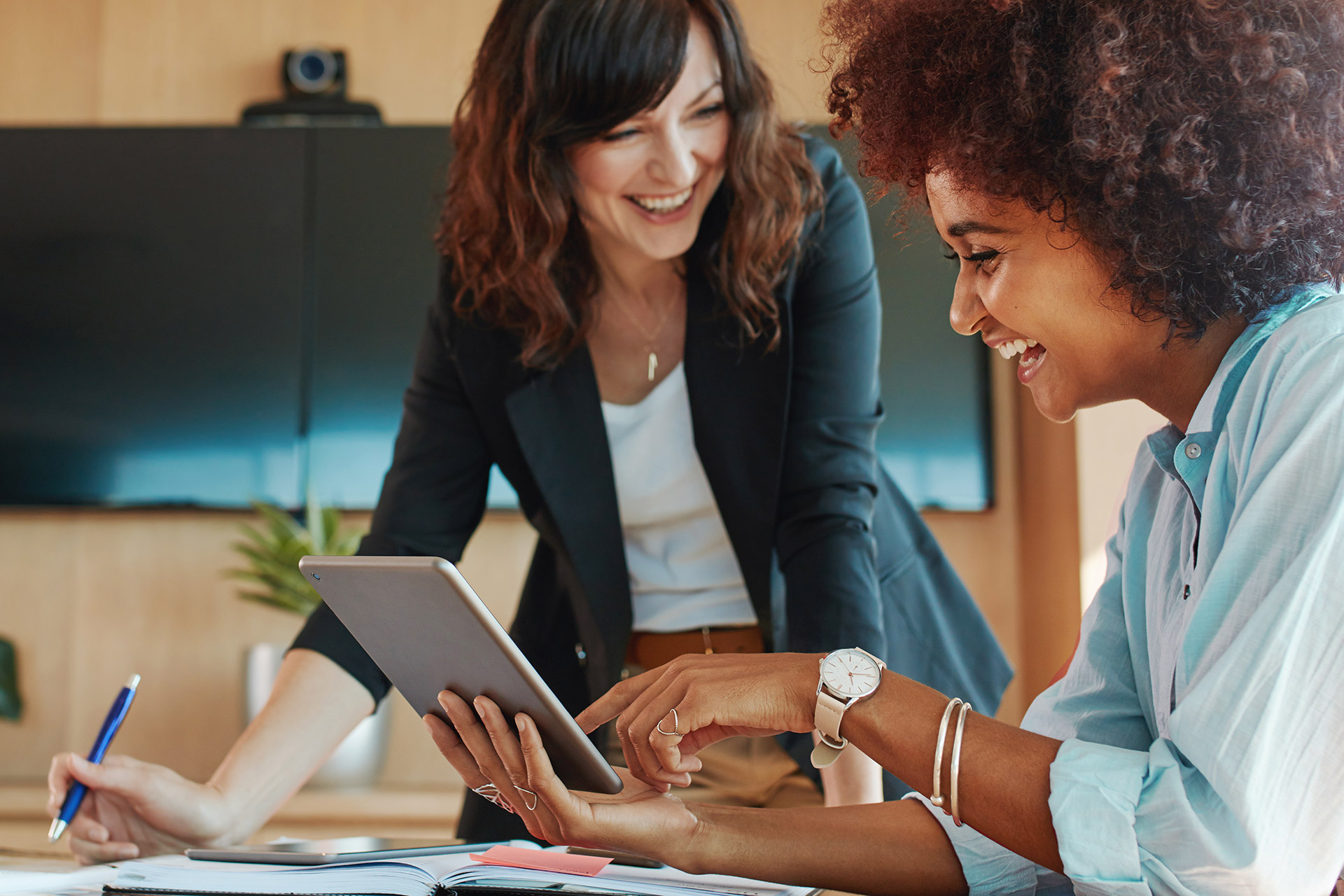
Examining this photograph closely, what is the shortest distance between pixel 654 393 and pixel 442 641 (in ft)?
2.12

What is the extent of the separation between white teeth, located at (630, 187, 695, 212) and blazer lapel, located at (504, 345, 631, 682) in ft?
0.60

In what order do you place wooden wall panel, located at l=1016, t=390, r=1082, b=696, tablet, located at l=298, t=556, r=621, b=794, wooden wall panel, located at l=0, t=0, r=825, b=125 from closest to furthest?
tablet, located at l=298, t=556, r=621, b=794 < wooden wall panel, located at l=1016, t=390, r=1082, b=696 < wooden wall panel, located at l=0, t=0, r=825, b=125

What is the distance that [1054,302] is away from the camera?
0.80m

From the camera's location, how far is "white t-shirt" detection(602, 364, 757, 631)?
1326 mm

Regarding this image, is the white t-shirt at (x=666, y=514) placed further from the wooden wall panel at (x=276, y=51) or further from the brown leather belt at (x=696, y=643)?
the wooden wall panel at (x=276, y=51)

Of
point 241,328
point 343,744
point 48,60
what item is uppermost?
point 48,60

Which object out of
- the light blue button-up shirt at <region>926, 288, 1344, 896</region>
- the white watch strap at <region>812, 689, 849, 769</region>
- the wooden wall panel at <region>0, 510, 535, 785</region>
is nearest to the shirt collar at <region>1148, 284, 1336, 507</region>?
the light blue button-up shirt at <region>926, 288, 1344, 896</region>

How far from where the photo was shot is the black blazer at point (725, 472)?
125cm

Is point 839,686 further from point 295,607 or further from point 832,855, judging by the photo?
point 295,607

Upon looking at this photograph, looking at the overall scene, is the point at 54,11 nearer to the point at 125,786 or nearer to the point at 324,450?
the point at 324,450

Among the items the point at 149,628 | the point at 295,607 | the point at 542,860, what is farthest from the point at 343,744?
the point at 542,860

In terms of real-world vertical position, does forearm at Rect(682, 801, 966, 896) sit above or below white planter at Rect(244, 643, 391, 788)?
above

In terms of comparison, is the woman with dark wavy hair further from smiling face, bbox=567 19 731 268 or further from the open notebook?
the open notebook

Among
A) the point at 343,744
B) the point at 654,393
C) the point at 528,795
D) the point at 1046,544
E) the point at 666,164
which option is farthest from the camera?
the point at 1046,544
